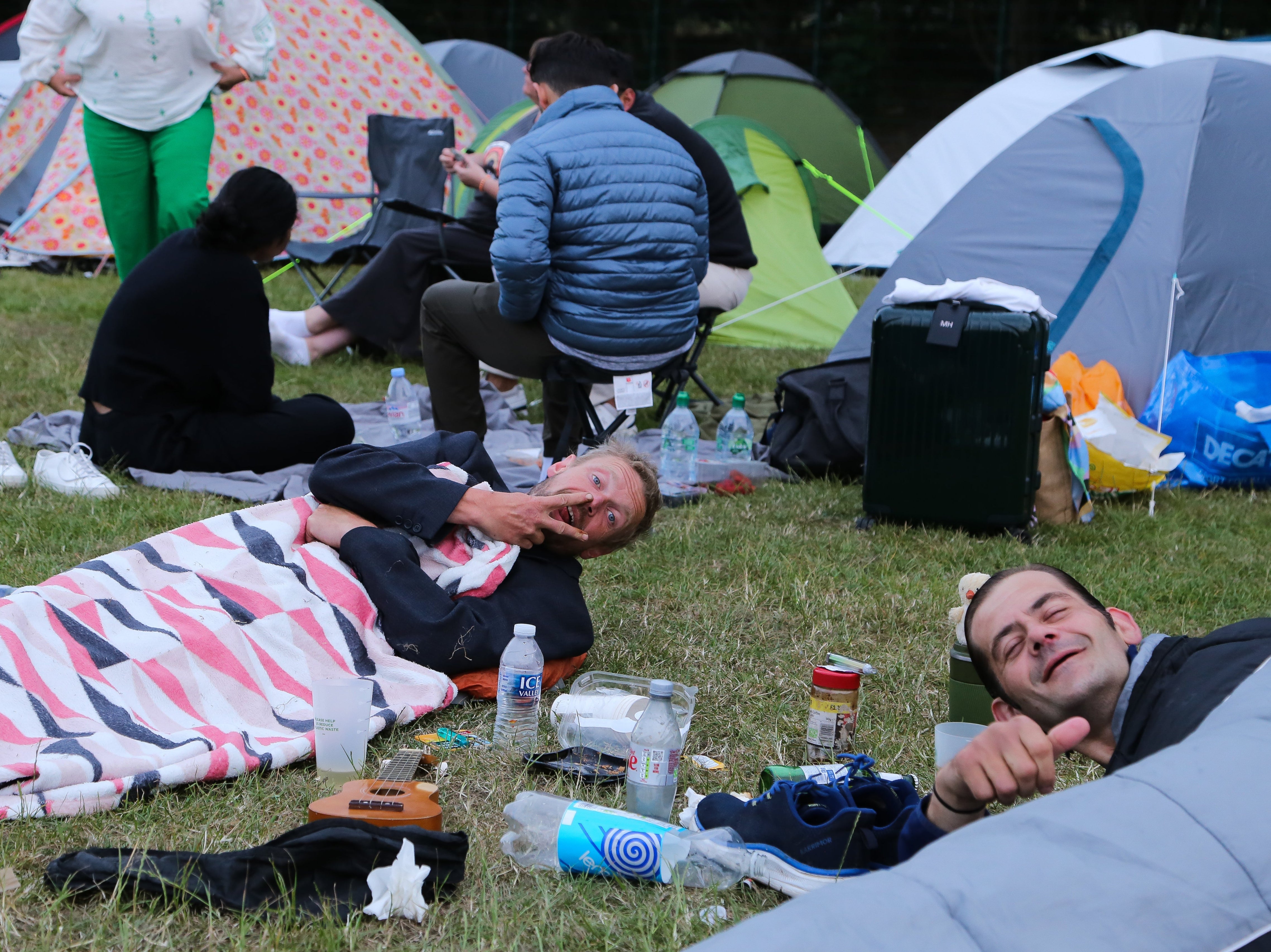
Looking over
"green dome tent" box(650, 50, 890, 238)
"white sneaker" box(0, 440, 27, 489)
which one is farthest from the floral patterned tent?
"white sneaker" box(0, 440, 27, 489)

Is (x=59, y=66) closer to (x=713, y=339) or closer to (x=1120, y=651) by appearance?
(x=713, y=339)

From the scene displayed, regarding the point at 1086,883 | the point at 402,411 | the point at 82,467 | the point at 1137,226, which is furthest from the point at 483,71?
the point at 1086,883

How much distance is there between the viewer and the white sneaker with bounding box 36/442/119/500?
4078mm

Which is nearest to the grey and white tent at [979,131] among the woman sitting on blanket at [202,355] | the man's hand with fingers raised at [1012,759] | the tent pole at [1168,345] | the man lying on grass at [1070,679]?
the tent pole at [1168,345]

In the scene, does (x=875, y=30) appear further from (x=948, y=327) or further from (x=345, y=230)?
(x=948, y=327)

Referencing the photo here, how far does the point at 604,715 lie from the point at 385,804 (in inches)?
24.2

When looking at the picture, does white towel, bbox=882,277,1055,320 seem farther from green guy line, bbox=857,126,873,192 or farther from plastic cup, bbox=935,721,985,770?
green guy line, bbox=857,126,873,192

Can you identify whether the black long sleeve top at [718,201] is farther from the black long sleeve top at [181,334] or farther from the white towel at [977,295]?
the black long sleeve top at [181,334]

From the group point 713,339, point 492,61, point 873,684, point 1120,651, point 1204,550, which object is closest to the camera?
point 1120,651

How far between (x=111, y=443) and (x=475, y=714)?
2408 millimetres

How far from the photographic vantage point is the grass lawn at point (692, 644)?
5.83ft

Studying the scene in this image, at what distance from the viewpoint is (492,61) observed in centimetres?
1195

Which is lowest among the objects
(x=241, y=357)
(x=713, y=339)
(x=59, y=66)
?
(x=713, y=339)

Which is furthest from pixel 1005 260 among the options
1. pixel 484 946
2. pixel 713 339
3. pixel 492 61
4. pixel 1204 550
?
pixel 492 61
